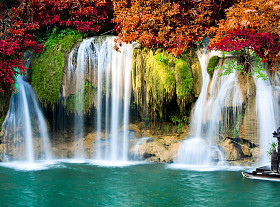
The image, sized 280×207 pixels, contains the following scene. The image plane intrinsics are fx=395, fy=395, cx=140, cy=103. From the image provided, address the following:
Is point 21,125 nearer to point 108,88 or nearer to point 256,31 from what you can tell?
point 108,88

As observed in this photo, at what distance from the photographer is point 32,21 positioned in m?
16.1

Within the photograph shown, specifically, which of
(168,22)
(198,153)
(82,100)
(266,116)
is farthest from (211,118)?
(82,100)

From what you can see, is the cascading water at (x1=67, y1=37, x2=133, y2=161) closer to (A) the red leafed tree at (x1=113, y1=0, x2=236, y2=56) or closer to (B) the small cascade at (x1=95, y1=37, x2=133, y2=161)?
(B) the small cascade at (x1=95, y1=37, x2=133, y2=161)

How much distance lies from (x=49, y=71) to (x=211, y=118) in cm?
642

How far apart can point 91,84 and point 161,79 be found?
2.86 metres

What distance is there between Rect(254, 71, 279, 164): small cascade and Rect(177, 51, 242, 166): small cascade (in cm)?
69

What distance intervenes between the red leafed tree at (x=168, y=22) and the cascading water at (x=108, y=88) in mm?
853

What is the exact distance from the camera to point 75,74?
1543cm

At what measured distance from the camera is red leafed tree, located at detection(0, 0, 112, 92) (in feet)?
48.3

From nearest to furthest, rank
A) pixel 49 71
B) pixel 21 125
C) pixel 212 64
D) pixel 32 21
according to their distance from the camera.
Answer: pixel 212 64, pixel 21 125, pixel 49 71, pixel 32 21

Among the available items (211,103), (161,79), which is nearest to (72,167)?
(161,79)

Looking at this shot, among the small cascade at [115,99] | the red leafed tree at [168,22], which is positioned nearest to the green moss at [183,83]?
the red leafed tree at [168,22]

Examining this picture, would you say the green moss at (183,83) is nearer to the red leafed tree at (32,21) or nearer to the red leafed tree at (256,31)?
the red leafed tree at (256,31)

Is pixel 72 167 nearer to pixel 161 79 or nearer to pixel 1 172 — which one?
pixel 1 172
